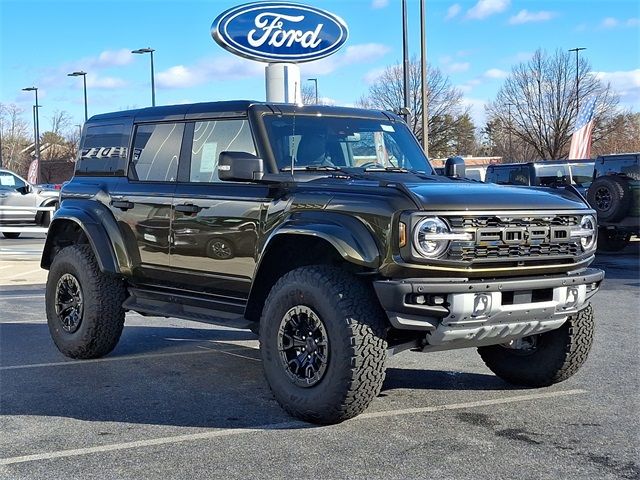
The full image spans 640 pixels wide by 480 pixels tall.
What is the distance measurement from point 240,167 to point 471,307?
1749mm

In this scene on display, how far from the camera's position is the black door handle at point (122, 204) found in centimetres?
660

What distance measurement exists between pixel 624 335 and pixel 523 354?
2.42m

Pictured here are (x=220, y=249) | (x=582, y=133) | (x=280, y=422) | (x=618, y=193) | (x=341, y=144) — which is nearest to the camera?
(x=280, y=422)

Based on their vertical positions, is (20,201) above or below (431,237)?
above

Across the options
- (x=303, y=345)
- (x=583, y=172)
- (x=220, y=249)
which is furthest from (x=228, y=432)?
(x=583, y=172)

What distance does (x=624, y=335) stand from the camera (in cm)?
794

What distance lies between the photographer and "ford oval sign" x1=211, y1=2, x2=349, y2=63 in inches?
635

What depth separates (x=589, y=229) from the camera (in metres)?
5.34

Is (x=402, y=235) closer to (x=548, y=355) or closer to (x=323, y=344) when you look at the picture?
(x=323, y=344)

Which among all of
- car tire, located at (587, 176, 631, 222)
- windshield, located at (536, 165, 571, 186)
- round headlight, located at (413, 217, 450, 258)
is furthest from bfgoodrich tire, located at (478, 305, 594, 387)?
windshield, located at (536, 165, 571, 186)

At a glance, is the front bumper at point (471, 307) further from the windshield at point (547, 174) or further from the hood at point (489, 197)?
the windshield at point (547, 174)

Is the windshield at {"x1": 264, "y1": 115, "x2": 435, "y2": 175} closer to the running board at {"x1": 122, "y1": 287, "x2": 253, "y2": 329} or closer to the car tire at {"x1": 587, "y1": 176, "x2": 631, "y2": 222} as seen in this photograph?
the running board at {"x1": 122, "y1": 287, "x2": 253, "y2": 329}

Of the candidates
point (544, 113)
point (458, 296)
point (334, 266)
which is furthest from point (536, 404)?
point (544, 113)

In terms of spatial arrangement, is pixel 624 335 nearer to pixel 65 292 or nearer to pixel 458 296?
pixel 458 296
